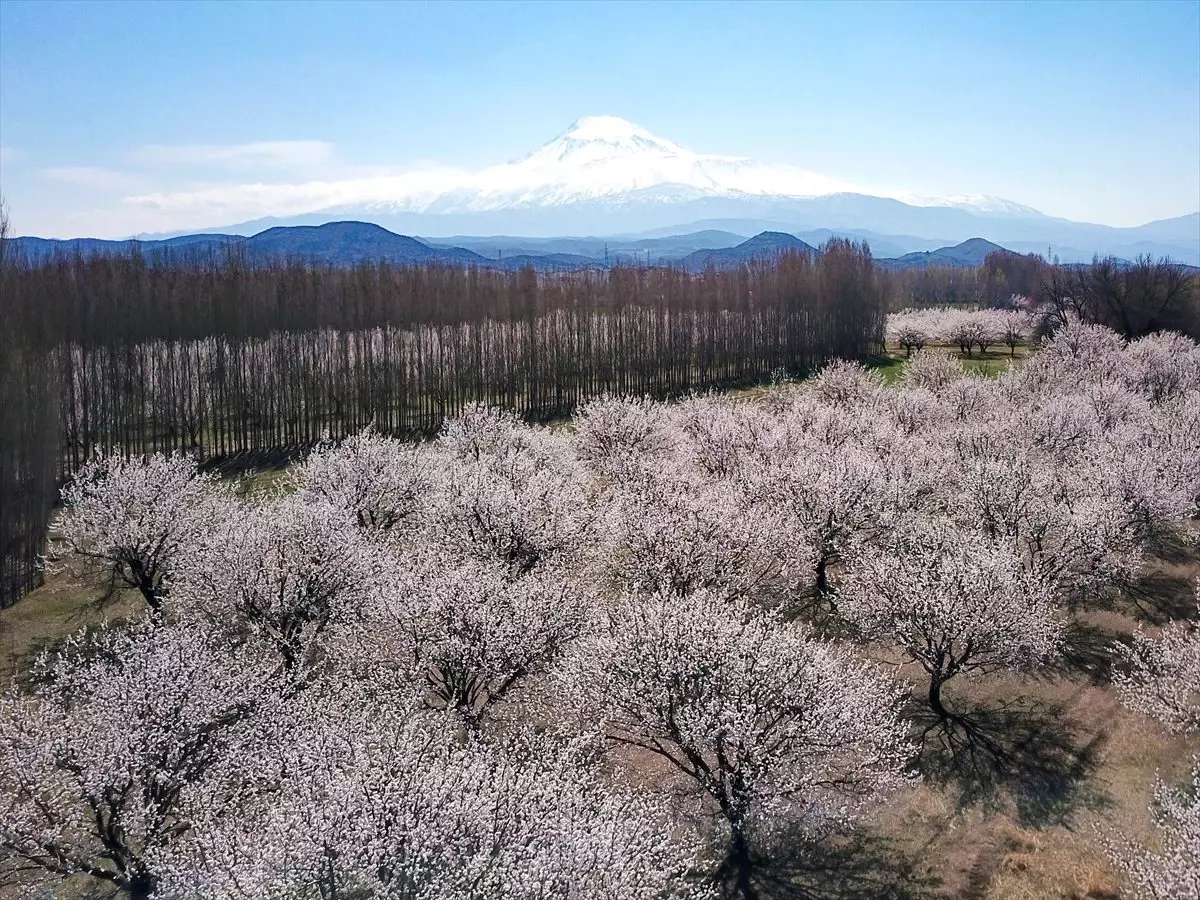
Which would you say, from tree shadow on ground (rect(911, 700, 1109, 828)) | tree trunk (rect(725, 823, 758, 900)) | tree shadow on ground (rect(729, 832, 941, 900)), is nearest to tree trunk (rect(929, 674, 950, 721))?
tree shadow on ground (rect(911, 700, 1109, 828))

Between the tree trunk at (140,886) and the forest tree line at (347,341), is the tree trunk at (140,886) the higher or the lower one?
the lower one

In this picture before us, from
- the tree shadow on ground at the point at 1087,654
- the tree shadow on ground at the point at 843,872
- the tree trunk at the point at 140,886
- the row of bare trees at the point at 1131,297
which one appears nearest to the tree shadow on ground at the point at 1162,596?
the tree shadow on ground at the point at 1087,654

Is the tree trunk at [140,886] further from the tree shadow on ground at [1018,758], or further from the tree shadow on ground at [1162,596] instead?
the tree shadow on ground at [1162,596]

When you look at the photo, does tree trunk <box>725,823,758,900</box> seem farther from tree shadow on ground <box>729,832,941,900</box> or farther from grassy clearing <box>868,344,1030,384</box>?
grassy clearing <box>868,344,1030,384</box>

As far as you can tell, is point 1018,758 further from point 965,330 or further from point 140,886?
point 965,330

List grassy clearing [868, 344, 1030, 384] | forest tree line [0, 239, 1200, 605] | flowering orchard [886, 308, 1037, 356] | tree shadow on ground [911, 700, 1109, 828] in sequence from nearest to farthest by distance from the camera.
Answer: tree shadow on ground [911, 700, 1109, 828] < forest tree line [0, 239, 1200, 605] < grassy clearing [868, 344, 1030, 384] < flowering orchard [886, 308, 1037, 356]

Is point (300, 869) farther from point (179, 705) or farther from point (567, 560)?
point (567, 560)
